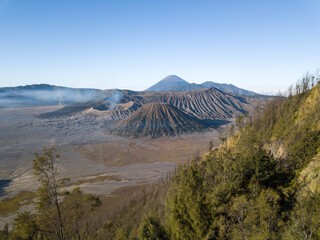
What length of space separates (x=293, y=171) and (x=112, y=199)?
3389 cm

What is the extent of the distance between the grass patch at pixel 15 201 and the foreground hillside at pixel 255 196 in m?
20.1

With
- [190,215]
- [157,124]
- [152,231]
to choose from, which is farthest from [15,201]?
[157,124]

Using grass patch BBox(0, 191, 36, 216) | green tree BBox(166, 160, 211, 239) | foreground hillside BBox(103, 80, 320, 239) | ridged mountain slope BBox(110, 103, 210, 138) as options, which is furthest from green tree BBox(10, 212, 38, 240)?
ridged mountain slope BBox(110, 103, 210, 138)

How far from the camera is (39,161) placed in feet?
49.3

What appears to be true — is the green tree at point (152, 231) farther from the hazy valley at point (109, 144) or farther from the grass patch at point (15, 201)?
the grass patch at point (15, 201)

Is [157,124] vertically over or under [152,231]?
over

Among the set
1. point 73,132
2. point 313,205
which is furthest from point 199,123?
point 313,205

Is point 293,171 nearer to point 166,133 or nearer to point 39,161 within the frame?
point 39,161

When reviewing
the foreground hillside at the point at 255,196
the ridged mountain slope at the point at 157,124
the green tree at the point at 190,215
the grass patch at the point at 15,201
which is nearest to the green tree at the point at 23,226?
the foreground hillside at the point at 255,196

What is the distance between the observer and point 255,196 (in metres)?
17.9

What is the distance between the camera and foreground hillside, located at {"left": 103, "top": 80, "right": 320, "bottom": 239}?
546 inches

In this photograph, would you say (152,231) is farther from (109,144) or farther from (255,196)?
(109,144)

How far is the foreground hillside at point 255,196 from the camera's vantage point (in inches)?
546

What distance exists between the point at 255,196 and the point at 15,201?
1562 inches
